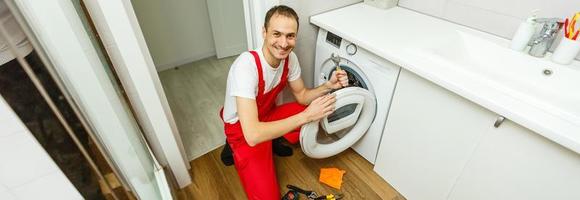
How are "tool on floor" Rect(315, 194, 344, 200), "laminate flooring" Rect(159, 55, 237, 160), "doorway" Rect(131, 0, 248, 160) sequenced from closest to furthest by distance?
"tool on floor" Rect(315, 194, 344, 200) → "laminate flooring" Rect(159, 55, 237, 160) → "doorway" Rect(131, 0, 248, 160)

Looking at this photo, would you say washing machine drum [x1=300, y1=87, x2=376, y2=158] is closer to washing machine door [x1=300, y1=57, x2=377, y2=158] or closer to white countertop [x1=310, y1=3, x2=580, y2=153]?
washing machine door [x1=300, y1=57, x2=377, y2=158]

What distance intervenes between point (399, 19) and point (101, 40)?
1476mm

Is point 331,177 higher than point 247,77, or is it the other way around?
point 247,77

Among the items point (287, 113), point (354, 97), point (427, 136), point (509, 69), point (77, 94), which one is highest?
point (77, 94)

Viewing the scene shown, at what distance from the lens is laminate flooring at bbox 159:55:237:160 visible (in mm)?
1903

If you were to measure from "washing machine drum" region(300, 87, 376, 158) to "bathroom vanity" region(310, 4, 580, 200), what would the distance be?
0.12 meters

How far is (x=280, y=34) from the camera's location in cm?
114

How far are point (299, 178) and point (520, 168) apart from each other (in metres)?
1.06

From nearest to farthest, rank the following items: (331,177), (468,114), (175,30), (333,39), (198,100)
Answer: (468,114)
(333,39)
(331,177)
(198,100)
(175,30)

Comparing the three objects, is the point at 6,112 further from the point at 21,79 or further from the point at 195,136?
the point at 195,136

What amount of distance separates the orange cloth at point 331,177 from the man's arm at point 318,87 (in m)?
0.47

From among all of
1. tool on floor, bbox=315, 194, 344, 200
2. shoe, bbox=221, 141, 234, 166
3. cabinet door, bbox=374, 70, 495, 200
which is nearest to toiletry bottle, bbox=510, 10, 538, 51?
cabinet door, bbox=374, 70, 495, 200

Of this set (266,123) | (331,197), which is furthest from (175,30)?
(331,197)

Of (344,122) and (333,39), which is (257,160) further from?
(333,39)
